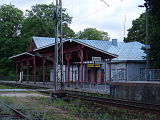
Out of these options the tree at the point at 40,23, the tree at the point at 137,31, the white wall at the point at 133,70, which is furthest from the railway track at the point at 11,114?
the tree at the point at 40,23

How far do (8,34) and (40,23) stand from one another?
806cm

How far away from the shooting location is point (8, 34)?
70.7m

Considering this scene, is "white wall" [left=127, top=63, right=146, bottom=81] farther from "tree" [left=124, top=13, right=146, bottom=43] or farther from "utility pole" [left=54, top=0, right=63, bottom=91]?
"tree" [left=124, top=13, right=146, bottom=43]

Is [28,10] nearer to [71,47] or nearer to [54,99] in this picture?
Result: [71,47]

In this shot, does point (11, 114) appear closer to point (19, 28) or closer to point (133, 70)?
point (133, 70)

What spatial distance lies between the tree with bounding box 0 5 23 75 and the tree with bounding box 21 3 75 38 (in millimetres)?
2089

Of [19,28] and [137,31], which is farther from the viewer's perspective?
[19,28]

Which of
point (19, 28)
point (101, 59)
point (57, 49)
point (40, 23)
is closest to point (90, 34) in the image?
point (19, 28)

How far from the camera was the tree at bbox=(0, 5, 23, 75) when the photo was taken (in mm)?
68812

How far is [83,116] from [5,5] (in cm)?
6619

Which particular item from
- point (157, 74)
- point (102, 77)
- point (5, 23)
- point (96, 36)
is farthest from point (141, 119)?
point (96, 36)

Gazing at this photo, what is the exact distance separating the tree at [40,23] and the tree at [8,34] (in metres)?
2.09

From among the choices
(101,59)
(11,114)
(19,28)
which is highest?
(19,28)

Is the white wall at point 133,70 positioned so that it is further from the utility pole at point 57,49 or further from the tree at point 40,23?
the tree at point 40,23
